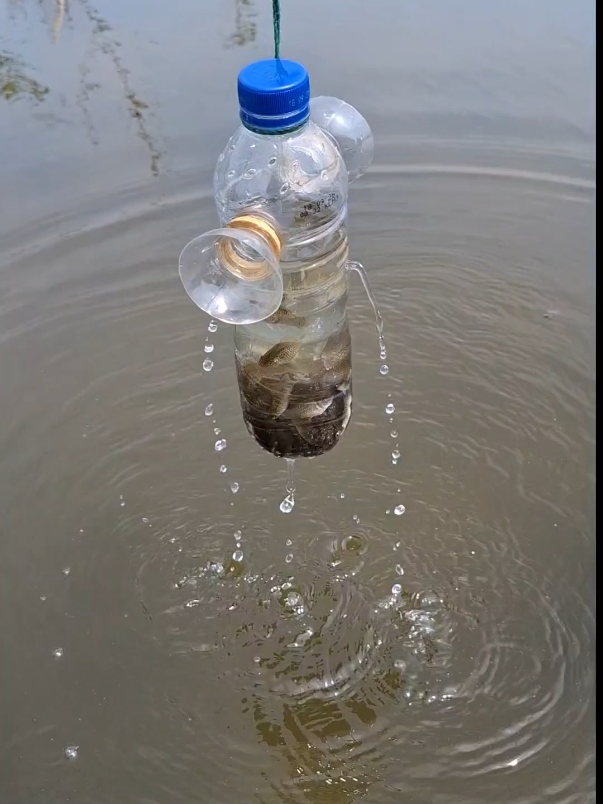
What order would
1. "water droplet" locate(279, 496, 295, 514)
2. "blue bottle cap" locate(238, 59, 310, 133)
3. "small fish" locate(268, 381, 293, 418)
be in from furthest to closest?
"water droplet" locate(279, 496, 295, 514) < "small fish" locate(268, 381, 293, 418) < "blue bottle cap" locate(238, 59, 310, 133)

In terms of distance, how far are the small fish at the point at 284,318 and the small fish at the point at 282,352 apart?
38 millimetres

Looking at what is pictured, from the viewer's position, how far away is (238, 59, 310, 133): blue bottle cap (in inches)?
53.4

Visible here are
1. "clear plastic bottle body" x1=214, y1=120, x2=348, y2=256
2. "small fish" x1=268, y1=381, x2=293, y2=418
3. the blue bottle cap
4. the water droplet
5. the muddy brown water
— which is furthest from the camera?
the water droplet

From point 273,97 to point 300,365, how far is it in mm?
516

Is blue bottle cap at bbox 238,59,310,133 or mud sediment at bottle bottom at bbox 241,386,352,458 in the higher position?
blue bottle cap at bbox 238,59,310,133

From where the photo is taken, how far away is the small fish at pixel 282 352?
1.66m

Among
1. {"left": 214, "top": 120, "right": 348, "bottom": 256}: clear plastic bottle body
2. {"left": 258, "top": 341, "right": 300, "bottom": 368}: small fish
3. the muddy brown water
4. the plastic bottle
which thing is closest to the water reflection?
the muddy brown water

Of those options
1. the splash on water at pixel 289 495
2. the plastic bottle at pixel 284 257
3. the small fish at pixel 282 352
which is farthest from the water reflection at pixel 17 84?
the small fish at pixel 282 352

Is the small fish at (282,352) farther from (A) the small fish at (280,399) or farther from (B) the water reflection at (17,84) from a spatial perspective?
(B) the water reflection at (17,84)

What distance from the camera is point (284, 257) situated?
1597mm

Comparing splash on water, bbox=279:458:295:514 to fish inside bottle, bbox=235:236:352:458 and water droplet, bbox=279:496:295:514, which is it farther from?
fish inside bottle, bbox=235:236:352:458

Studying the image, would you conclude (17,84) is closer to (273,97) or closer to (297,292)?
(297,292)

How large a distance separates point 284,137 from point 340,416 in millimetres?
576

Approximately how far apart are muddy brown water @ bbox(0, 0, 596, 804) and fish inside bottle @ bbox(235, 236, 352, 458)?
1.94 ft
